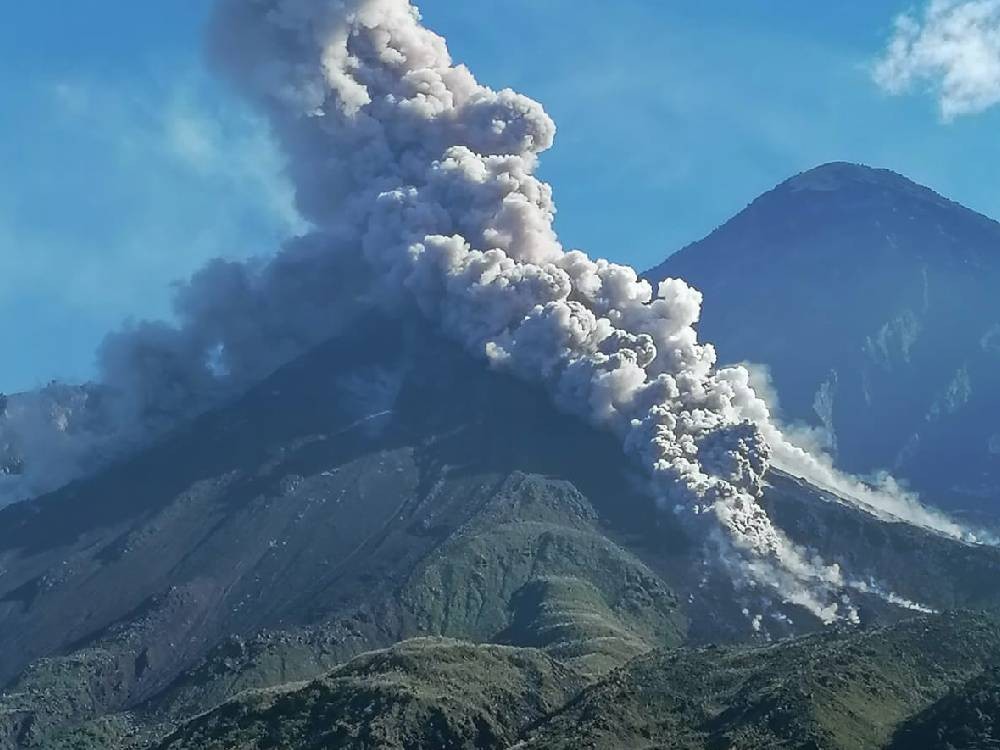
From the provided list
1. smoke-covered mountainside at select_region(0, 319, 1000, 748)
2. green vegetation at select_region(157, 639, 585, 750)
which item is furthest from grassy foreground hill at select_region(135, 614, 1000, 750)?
smoke-covered mountainside at select_region(0, 319, 1000, 748)

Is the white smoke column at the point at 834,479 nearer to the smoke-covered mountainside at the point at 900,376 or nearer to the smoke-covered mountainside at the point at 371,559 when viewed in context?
the smoke-covered mountainside at the point at 900,376

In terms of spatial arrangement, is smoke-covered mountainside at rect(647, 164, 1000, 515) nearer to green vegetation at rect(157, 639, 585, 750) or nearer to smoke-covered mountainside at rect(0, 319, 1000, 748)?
smoke-covered mountainside at rect(0, 319, 1000, 748)

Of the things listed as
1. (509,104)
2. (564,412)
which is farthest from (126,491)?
(509,104)

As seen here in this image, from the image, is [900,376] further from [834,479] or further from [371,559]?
[371,559]

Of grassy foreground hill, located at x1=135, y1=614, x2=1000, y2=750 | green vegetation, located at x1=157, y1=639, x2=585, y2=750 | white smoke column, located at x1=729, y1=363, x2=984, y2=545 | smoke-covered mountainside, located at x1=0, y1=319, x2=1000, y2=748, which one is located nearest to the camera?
grassy foreground hill, located at x1=135, y1=614, x2=1000, y2=750

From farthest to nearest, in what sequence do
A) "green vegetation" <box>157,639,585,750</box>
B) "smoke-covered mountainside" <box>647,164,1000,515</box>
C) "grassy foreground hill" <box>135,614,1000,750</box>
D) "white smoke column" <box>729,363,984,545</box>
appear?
"smoke-covered mountainside" <box>647,164,1000,515</box>
"white smoke column" <box>729,363,984,545</box>
"green vegetation" <box>157,639,585,750</box>
"grassy foreground hill" <box>135,614,1000,750</box>

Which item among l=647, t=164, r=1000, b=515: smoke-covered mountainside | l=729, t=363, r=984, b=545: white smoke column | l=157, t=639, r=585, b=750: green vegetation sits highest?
l=647, t=164, r=1000, b=515: smoke-covered mountainside

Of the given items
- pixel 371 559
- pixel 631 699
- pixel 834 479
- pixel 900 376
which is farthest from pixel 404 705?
pixel 900 376

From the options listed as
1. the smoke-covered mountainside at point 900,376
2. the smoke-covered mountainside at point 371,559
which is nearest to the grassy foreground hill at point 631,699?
the smoke-covered mountainside at point 371,559
